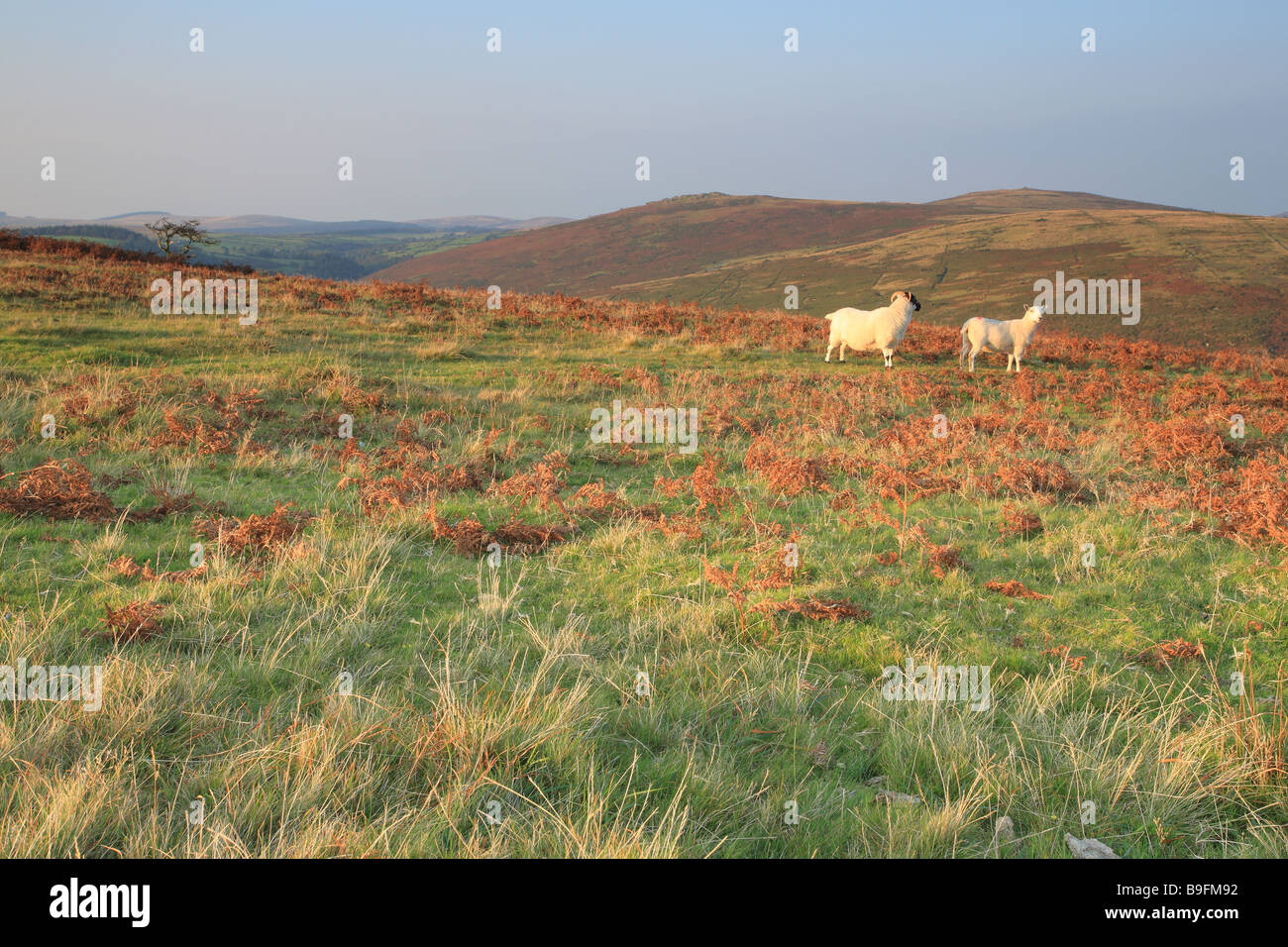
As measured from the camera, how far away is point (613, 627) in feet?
18.2

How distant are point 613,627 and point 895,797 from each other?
232cm

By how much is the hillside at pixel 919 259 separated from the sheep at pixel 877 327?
25.6 meters

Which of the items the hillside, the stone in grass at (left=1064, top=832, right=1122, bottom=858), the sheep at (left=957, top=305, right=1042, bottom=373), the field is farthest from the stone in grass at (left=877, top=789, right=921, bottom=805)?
the hillside

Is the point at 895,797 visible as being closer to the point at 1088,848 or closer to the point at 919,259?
the point at 1088,848

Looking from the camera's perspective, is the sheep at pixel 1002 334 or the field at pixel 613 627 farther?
the sheep at pixel 1002 334

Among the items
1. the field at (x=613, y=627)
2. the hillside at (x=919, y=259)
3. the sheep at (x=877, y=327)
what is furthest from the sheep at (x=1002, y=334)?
the hillside at (x=919, y=259)

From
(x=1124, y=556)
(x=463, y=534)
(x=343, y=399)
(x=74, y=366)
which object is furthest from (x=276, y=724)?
(x=74, y=366)

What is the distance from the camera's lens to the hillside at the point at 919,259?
46094mm

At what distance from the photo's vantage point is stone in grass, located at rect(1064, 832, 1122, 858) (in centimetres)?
339

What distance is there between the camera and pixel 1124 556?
714cm

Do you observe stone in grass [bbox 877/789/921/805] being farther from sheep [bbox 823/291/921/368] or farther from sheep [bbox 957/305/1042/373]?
sheep [bbox 957/305/1042/373]

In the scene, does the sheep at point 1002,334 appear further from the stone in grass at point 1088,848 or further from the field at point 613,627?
the stone in grass at point 1088,848

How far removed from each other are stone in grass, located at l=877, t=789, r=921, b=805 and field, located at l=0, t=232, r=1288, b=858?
63 millimetres
